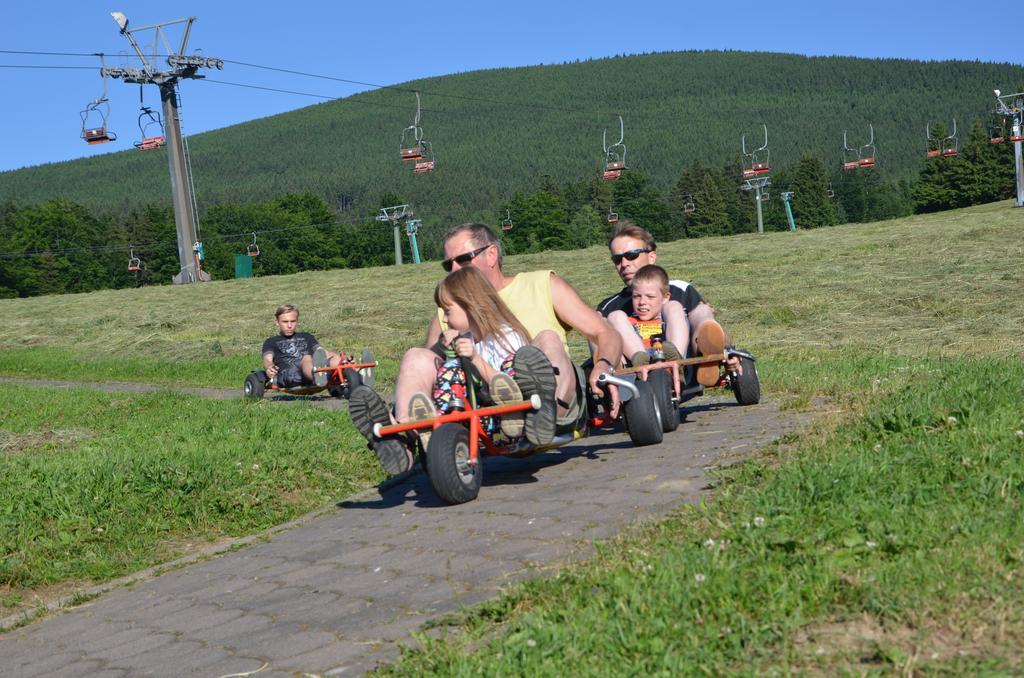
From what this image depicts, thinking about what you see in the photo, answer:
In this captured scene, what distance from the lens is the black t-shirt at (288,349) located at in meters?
13.4

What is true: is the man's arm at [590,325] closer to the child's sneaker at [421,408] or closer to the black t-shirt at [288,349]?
the child's sneaker at [421,408]

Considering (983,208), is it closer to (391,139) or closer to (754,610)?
(754,610)

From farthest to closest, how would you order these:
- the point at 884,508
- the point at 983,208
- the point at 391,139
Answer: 1. the point at 391,139
2. the point at 983,208
3. the point at 884,508

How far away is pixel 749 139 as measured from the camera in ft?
550

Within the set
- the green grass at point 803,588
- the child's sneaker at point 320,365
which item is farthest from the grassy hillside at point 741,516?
the child's sneaker at point 320,365

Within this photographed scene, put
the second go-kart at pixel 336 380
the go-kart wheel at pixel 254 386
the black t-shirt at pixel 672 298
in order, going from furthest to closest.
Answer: the go-kart wheel at pixel 254 386 < the second go-kart at pixel 336 380 < the black t-shirt at pixel 672 298

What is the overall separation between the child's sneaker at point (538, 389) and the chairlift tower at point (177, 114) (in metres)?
43.4

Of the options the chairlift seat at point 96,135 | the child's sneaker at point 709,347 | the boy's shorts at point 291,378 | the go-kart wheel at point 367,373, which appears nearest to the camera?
the child's sneaker at point 709,347

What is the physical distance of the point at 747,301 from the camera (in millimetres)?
20359

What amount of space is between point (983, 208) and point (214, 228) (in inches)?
3023

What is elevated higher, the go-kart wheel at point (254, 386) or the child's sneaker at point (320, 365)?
the child's sneaker at point (320, 365)

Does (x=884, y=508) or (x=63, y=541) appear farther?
(x=63, y=541)

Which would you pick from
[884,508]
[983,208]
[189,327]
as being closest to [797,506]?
[884,508]

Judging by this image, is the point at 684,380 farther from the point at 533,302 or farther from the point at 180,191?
the point at 180,191
